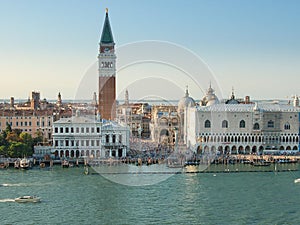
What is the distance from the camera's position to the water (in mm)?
10242

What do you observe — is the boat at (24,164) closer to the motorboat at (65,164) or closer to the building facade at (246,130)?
the motorboat at (65,164)

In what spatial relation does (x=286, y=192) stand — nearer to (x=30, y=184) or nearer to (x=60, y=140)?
(x=30, y=184)

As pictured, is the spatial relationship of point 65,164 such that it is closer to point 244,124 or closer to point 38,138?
point 38,138

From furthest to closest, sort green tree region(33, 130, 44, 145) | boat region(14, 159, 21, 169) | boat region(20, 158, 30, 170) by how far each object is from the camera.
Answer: green tree region(33, 130, 44, 145) → boat region(14, 159, 21, 169) → boat region(20, 158, 30, 170)

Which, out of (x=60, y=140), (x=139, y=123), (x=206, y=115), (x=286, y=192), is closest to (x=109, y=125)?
(x=60, y=140)

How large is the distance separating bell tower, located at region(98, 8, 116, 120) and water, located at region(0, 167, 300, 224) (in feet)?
28.7

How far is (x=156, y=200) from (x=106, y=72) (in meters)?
12.9

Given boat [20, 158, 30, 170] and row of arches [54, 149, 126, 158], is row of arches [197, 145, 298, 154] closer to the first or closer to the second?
row of arches [54, 149, 126, 158]

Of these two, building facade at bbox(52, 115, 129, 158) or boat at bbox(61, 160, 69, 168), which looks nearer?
boat at bbox(61, 160, 69, 168)

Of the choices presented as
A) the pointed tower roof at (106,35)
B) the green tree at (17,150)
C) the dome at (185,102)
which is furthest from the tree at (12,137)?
the dome at (185,102)

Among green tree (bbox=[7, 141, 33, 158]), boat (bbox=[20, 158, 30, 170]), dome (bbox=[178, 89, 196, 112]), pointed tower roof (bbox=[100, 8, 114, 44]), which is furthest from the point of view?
dome (bbox=[178, 89, 196, 112])

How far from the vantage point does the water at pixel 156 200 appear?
10.2 m

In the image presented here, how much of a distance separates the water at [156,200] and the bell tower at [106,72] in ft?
28.7

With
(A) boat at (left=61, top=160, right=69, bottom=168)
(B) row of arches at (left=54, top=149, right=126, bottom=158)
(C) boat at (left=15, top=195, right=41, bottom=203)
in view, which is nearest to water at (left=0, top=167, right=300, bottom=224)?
(C) boat at (left=15, top=195, right=41, bottom=203)
